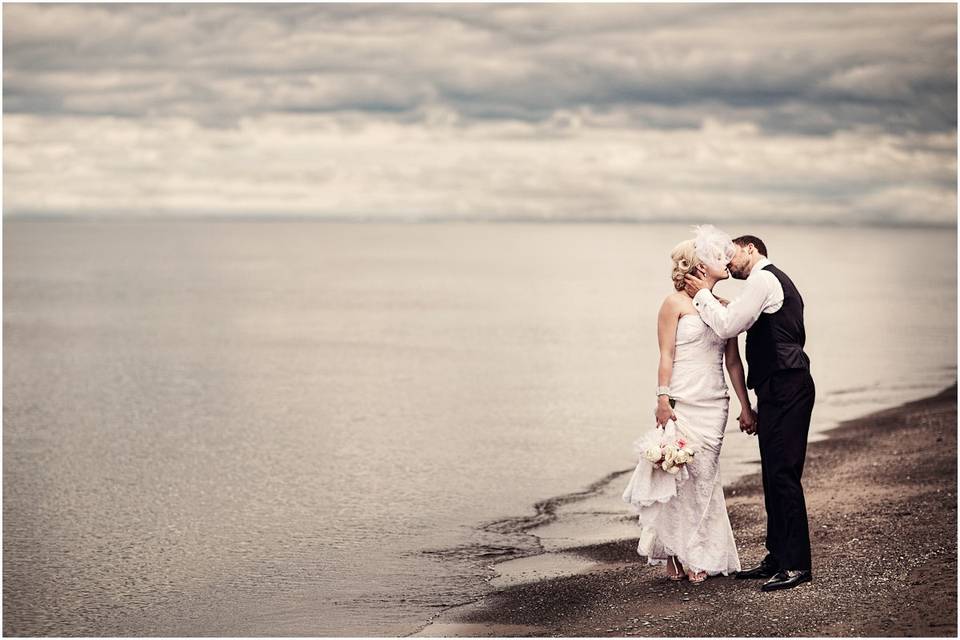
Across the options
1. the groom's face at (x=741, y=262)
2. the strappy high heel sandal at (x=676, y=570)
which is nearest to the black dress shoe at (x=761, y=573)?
the strappy high heel sandal at (x=676, y=570)

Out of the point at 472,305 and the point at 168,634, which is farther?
the point at 472,305

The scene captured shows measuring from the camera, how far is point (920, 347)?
148 feet

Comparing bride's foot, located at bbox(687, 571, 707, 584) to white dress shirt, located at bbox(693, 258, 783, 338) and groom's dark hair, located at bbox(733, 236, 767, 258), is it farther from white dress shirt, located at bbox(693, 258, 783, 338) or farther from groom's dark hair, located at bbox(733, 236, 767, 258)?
groom's dark hair, located at bbox(733, 236, 767, 258)

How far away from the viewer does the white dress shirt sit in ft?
30.8

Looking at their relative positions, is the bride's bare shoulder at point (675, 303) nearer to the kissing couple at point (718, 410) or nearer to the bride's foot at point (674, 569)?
the kissing couple at point (718, 410)

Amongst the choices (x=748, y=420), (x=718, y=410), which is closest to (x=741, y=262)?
(x=718, y=410)

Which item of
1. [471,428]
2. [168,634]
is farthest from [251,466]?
[168,634]

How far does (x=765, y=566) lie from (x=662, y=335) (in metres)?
2.19

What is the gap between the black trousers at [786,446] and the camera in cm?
964

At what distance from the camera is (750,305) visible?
9414 mm

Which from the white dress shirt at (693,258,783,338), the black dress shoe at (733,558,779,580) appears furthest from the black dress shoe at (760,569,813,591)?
the white dress shirt at (693,258,783,338)

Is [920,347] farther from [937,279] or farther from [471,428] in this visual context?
[937,279]

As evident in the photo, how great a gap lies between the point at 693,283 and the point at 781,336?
843 millimetres

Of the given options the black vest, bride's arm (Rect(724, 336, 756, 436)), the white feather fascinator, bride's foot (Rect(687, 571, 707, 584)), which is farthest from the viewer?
bride's foot (Rect(687, 571, 707, 584))
